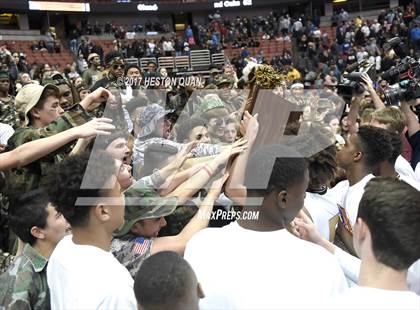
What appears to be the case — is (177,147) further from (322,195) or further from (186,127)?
(322,195)

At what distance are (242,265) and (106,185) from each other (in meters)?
0.64

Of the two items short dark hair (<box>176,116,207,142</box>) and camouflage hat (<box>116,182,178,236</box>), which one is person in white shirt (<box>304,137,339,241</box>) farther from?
short dark hair (<box>176,116,207,142</box>)

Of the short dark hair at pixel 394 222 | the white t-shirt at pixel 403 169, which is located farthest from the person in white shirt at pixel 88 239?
the white t-shirt at pixel 403 169

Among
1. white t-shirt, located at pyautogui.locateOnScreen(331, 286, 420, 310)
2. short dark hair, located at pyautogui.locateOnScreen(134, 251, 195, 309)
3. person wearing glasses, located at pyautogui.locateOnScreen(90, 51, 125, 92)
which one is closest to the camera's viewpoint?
white t-shirt, located at pyautogui.locateOnScreen(331, 286, 420, 310)

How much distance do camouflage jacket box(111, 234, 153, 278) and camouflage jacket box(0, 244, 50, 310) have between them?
334mm

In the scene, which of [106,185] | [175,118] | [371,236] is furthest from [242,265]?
[175,118]

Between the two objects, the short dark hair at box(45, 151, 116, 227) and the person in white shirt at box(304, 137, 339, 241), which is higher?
the short dark hair at box(45, 151, 116, 227)

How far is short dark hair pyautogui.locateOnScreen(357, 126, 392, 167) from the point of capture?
3268 mm

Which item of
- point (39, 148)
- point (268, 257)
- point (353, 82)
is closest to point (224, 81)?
point (353, 82)

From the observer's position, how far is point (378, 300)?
1.66m

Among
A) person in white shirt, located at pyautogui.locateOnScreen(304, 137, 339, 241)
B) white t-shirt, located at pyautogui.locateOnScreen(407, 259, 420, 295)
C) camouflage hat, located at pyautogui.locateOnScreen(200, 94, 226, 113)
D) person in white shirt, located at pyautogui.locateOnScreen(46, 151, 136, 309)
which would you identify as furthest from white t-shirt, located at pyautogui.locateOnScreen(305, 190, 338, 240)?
camouflage hat, located at pyautogui.locateOnScreen(200, 94, 226, 113)

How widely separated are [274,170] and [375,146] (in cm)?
132

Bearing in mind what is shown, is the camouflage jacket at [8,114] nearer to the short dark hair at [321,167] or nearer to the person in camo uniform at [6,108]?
the person in camo uniform at [6,108]

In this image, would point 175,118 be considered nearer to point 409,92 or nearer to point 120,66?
point 120,66
